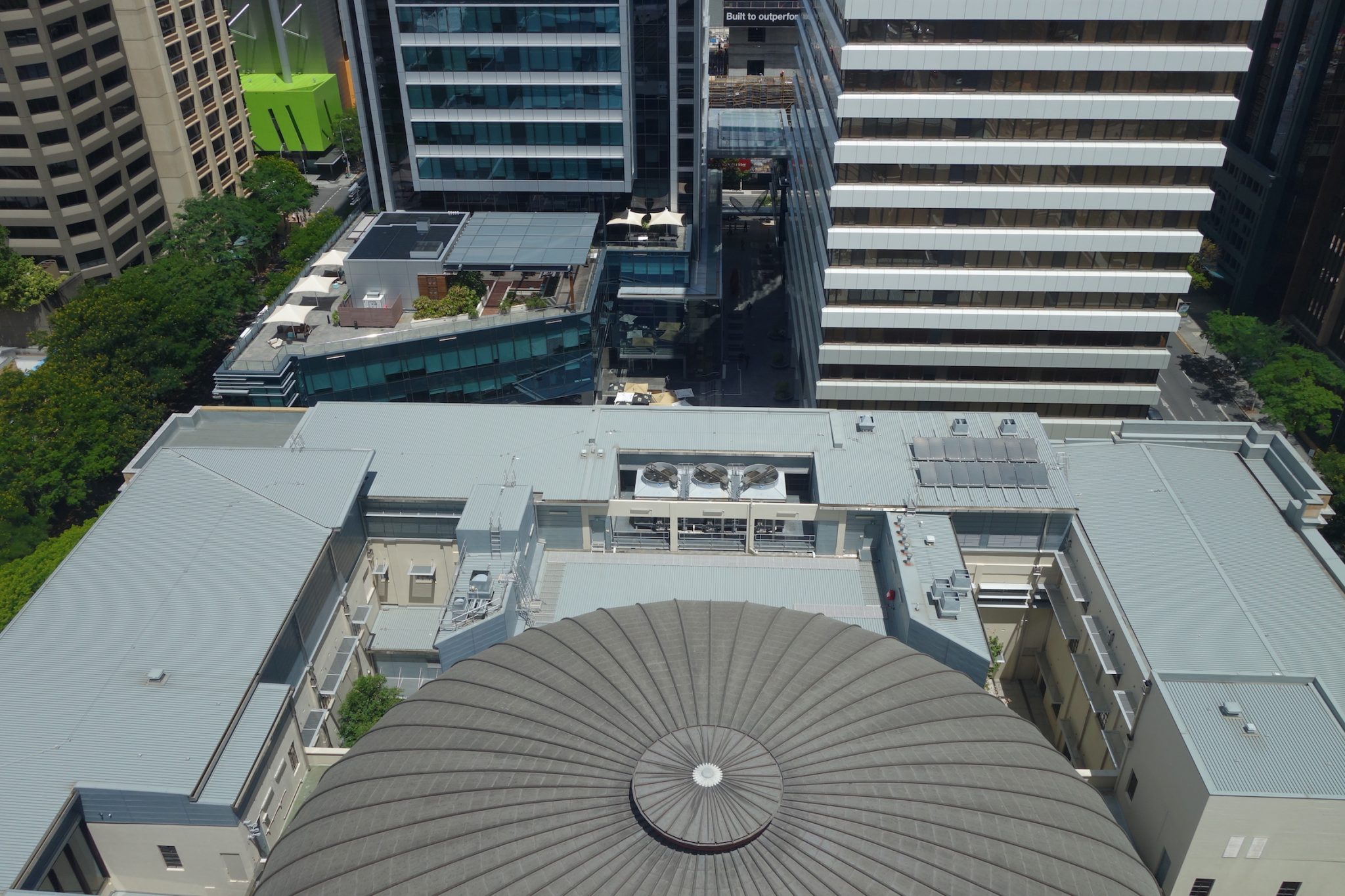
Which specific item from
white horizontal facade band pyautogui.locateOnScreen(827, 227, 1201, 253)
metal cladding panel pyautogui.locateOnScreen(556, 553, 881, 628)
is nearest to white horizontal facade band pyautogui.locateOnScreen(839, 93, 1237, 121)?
white horizontal facade band pyautogui.locateOnScreen(827, 227, 1201, 253)

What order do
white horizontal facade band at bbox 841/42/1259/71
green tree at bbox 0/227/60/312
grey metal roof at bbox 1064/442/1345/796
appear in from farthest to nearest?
green tree at bbox 0/227/60/312 → white horizontal facade band at bbox 841/42/1259/71 → grey metal roof at bbox 1064/442/1345/796

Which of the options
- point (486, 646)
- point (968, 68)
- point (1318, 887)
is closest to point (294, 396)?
point (486, 646)

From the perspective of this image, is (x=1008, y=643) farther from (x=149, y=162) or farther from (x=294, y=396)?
(x=149, y=162)

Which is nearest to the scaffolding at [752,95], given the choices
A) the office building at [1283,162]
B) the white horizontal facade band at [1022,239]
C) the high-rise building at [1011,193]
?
the office building at [1283,162]

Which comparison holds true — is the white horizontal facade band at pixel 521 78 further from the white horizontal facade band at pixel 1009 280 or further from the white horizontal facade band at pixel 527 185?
the white horizontal facade band at pixel 1009 280

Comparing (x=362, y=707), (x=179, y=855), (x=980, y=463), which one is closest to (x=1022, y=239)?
(x=980, y=463)

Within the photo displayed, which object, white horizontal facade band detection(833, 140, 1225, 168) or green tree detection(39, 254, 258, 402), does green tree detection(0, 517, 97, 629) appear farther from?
white horizontal facade band detection(833, 140, 1225, 168)
